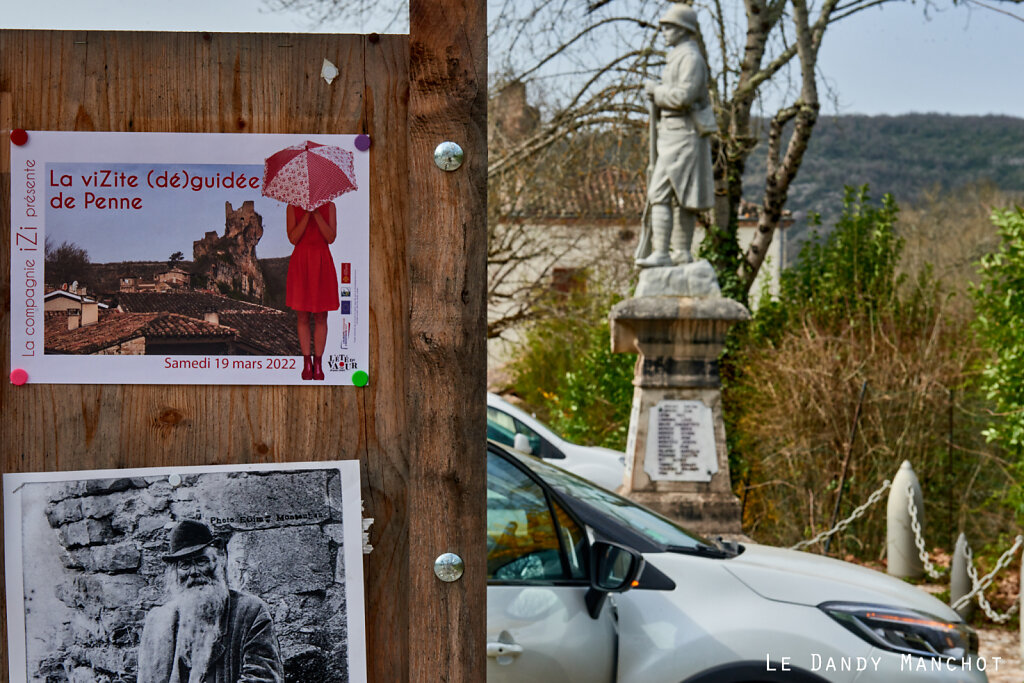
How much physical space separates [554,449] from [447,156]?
7.49 m

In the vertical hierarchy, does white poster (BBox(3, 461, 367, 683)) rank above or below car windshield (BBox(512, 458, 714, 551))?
above


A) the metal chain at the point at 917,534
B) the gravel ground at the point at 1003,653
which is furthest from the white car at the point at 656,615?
the metal chain at the point at 917,534

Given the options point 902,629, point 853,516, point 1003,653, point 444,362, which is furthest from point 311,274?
point 853,516

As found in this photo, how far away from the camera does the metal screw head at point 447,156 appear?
5.22 ft

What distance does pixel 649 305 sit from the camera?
883 cm

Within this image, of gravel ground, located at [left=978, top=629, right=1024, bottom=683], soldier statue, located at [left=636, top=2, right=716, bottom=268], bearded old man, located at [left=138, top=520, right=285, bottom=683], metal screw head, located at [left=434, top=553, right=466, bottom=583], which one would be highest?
soldier statue, located at [left=636, top=2, right=716, bottom=268]

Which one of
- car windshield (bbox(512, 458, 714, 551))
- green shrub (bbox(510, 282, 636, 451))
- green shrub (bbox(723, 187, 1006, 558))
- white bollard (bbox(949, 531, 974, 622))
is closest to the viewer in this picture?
car windshield (bbox(512, 458, 714, 551))

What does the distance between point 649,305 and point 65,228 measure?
24.6 feet

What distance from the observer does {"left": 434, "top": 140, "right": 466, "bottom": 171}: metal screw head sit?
159cm

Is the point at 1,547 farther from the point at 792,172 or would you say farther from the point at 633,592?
the point at 792,172

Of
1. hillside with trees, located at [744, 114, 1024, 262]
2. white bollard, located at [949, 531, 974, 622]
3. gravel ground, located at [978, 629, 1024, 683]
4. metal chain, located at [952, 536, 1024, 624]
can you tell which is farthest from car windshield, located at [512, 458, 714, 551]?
hillside with trees, located at [744, 114, 1024, 262]

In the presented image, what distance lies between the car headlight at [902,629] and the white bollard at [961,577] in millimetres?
3987

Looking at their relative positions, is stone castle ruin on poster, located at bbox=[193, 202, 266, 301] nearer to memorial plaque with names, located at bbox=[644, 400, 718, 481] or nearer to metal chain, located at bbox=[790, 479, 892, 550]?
metal chain, located at bbox=[790, 479, 892, 550]

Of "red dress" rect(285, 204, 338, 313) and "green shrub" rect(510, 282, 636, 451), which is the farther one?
"green shrub" rect(510, 282, 636, 451)
